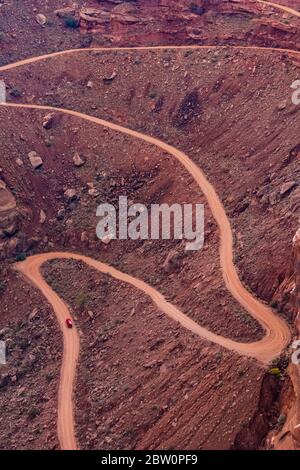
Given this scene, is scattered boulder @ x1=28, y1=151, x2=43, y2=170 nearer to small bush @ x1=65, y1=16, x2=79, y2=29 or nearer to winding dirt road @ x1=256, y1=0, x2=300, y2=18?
small bush @ x1=65, y1=16, x2=79, y2=29

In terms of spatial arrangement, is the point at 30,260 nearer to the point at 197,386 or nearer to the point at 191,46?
the point at 197,386

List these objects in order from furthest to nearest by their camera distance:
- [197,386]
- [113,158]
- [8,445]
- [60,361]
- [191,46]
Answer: [191,46], [113,158], [60,361], [8,445], [197,386]

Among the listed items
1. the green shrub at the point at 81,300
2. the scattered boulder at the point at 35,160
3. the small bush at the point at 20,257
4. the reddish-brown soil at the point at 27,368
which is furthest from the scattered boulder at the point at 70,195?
the green shrub at the point at 81,300

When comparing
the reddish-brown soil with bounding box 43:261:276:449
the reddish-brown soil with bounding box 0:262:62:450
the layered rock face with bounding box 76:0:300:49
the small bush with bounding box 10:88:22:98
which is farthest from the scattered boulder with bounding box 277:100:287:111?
the small bush with bounding box 10:88:22:98

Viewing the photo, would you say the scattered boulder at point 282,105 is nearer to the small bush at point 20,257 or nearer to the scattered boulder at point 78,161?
the scattered boulder at point 78,161

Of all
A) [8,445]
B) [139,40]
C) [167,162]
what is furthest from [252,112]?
[8,445]
